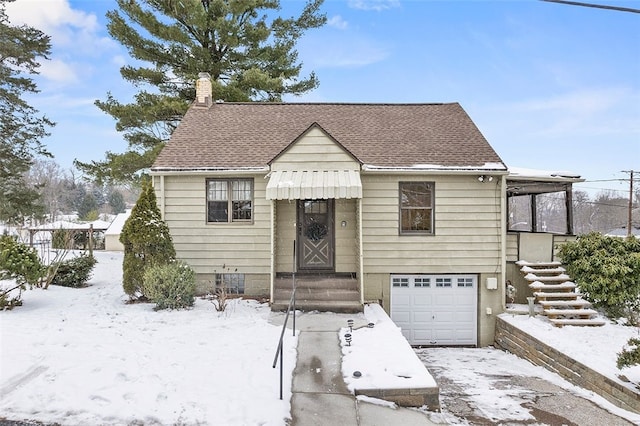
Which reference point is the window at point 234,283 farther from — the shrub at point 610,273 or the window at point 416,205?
the shrub at point 610,273

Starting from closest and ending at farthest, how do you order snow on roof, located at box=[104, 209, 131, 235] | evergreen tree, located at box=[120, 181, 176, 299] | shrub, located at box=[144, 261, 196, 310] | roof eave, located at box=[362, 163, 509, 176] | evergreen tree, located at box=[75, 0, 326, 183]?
shrub, located at box=[144, 261, 196, 310], evergreen tree, located at box=[120, 181, 176, 299], roof eave, located at box=[362, 163, 509, 176], evergreen tree, located at box=[75, 0, 326, 183], snow on roof, located at box=[104, 209, 131, 235]

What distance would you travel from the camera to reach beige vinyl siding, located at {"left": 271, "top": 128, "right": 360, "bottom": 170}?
33.3 feet

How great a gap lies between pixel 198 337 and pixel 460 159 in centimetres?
834

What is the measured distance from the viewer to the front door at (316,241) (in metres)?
11.1

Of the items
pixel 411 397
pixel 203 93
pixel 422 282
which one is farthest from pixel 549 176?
pixel 203 93

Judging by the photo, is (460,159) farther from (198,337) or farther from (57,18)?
(57,18)

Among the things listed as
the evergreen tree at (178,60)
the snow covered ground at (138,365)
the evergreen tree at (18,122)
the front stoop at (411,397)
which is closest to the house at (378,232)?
the snow covered ground at (138,365)

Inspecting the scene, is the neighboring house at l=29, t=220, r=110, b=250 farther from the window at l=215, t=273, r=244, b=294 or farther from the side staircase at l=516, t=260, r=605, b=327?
the side staircase at l=516, t=260, r=605, b=327

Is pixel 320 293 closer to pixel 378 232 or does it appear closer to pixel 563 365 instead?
pixel 378 232

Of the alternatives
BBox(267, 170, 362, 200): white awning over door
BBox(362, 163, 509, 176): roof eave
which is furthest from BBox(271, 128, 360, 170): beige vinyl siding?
BBox(362, 163, 509, 176): roof eave

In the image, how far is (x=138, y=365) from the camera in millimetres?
5938

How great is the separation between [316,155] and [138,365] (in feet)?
20.9

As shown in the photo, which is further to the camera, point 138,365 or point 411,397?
point 138,365

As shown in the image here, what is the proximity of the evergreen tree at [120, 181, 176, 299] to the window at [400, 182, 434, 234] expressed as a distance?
6594 millimetres
